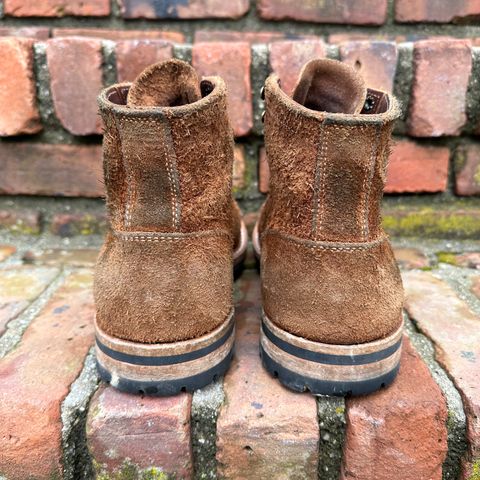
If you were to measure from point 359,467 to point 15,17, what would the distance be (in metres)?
1.15

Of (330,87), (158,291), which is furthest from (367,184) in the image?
(158,291)

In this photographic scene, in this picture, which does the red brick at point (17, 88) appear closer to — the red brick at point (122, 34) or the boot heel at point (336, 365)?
the red brick at point (122, 34)

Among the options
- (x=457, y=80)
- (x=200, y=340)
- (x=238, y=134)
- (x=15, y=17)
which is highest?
(x=15, y=17)

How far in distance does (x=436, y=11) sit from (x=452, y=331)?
0.74 metres

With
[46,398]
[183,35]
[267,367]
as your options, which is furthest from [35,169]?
[267,367]

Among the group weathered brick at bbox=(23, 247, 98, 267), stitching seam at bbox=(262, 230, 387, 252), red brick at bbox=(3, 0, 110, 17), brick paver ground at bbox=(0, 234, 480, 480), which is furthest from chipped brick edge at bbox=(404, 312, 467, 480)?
red brick at bbox=(3, 0, 110, 17)

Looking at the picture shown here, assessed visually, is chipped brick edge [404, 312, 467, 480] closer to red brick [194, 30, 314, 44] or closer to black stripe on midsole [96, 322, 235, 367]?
black stripe on midsole [96, 322, 235, 367]

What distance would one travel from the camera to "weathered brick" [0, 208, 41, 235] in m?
1.11

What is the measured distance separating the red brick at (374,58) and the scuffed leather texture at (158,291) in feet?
1.87

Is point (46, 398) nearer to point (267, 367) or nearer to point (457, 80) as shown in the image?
point (267, 367)

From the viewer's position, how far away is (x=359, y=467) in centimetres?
60

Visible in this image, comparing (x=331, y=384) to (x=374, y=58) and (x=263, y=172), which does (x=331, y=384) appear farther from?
(x=374, y=58)

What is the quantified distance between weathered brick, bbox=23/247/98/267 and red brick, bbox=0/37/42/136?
28cm

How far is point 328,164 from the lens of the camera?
58 centimetres
